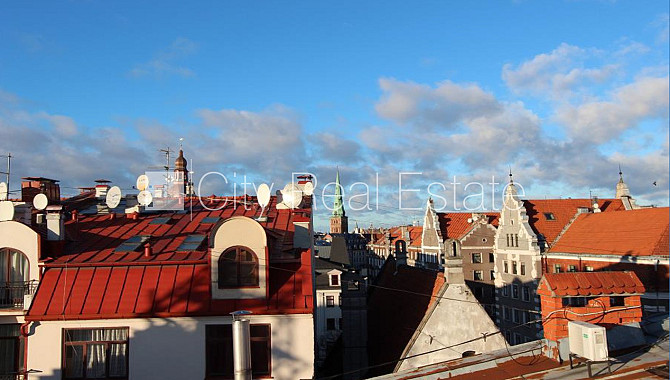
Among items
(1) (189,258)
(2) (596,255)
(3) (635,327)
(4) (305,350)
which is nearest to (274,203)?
(1) (189,258)

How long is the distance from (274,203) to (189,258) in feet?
29.5

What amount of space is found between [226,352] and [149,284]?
3.69 m

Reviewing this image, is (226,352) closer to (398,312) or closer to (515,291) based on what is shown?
(398,312)

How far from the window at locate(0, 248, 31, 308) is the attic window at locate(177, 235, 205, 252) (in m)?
5.33

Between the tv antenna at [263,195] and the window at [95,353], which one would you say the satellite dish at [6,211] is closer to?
the window at [95,353]

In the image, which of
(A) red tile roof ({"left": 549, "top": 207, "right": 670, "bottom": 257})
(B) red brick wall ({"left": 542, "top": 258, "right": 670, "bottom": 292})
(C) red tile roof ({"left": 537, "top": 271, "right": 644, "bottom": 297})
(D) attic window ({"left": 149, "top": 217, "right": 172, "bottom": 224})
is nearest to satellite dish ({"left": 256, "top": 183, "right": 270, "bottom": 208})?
(D) attic window ({"left": 149, "top": 217, "right": 172, "bottom": 224})

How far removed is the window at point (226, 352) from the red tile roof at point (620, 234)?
31.0 m

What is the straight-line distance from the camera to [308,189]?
26.7 meters

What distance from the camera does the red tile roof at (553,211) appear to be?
50969 millimetres

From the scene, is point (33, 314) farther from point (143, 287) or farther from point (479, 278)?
point (479, 278)

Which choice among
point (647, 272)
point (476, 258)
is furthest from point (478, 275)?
point (647, 272)

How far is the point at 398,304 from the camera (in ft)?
95.5

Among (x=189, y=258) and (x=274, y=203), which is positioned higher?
(x=274, y=203)

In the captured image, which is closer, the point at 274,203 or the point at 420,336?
the point at 420,336
